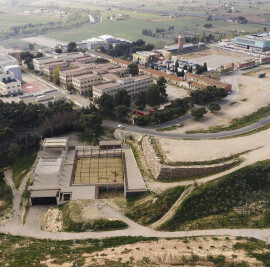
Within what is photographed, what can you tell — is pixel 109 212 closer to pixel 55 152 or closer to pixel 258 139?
pixel 55 152

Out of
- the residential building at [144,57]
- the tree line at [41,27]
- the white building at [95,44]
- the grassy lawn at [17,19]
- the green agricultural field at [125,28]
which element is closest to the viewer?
the residential building at [144,57]

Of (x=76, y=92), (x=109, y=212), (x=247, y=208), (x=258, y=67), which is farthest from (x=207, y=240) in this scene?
(x=258, y=67)

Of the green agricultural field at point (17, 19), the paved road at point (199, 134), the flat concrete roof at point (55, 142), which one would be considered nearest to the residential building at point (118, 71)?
the paved road at point (199, 134)

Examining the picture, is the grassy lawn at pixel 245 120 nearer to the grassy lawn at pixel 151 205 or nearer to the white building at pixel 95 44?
the grassy lawn at pixel 151 205

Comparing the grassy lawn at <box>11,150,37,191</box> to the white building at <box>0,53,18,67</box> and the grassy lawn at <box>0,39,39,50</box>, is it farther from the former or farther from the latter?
the grassy lawn at <box>0,39,39,50</box>

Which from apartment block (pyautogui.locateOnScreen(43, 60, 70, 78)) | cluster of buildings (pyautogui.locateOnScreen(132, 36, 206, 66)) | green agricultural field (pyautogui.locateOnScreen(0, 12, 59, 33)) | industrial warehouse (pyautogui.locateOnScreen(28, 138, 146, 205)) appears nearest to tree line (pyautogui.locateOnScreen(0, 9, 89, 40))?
green agricultural field (pyautogui.locateOnScreen(0, 12, 59, 33))

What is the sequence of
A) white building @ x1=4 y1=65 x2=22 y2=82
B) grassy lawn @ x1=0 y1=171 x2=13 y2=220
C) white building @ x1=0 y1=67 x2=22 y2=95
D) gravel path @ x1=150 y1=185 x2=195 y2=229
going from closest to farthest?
1. gravel path @ x1=150 y1=185 x2=195 y2=229
2. grassy lawn @ x1=0 y1=171 x2=13 y2=220
3. white building @ x1=0 y1=67 x2=22 y2=95
4. white building @ x1=4 y1=65 x2=22 y2=82
